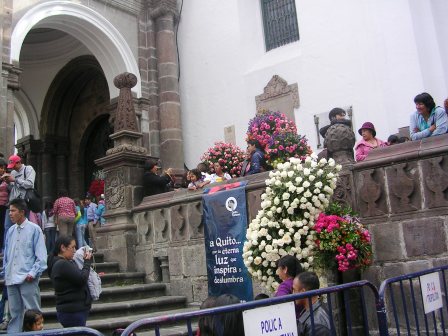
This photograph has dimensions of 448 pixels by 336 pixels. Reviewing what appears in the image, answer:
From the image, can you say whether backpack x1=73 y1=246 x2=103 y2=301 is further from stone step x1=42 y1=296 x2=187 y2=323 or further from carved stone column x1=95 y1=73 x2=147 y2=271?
carved stone column x1=95 y1=73 x2=147 y2=271

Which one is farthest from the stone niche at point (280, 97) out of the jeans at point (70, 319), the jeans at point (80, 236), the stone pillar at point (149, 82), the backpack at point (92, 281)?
the jeans at point (70, 319)

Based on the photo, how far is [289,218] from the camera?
5.66m

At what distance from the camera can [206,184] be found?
318 inches

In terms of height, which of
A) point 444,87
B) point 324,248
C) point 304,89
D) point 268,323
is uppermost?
point 304,89

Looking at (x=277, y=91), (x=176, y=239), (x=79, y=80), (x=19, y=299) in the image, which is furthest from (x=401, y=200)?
(x=79, y=80)

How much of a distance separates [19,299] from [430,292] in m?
4.18

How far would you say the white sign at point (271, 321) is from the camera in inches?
107

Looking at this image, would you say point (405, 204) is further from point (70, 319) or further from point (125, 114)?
point (125, 114)

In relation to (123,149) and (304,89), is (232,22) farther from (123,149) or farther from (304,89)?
(123,149)

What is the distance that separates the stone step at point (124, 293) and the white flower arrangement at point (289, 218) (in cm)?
256

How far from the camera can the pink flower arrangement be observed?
8.18m

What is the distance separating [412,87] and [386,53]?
944 mm

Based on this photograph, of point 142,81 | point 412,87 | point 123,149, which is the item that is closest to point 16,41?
point 142,81

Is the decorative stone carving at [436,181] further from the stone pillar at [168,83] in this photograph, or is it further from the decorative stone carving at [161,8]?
the decorative stone carving at [161,8]
